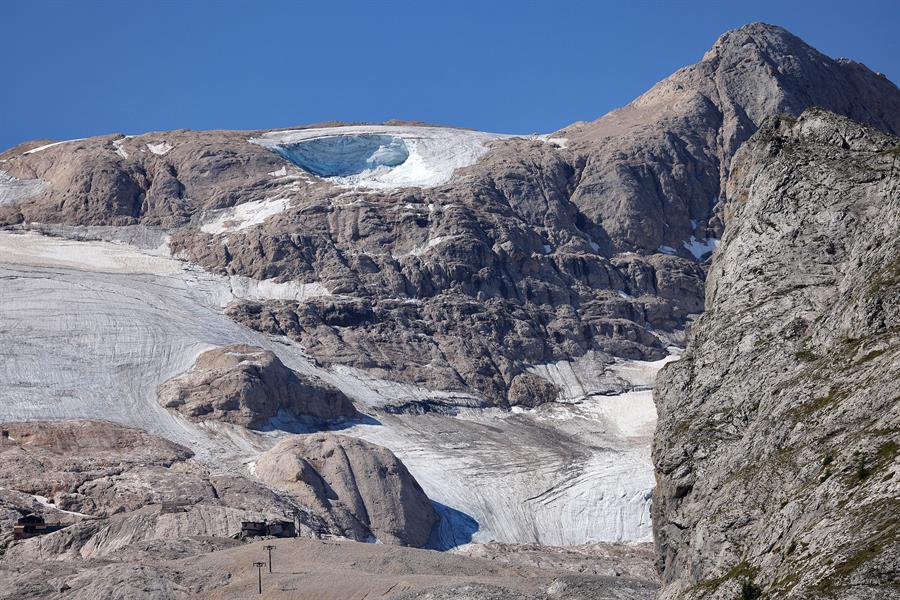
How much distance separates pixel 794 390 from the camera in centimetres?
3008

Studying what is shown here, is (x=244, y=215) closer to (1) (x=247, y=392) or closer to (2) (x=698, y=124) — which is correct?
(1) (x=247, y=392)

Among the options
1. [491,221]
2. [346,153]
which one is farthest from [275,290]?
[346,153]

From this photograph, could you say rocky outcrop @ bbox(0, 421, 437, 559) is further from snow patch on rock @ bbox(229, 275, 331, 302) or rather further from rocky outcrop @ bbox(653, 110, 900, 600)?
snow patch on rock @ bbox(229, 275, 331, 302)

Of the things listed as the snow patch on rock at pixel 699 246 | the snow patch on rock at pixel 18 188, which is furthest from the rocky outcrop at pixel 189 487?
the snow patch on rock at pixel 699 246

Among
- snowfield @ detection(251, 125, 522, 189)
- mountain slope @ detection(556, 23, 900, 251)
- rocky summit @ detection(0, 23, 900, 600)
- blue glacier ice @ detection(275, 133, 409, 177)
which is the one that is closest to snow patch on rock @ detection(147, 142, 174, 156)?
rocky summit @ detection(0, 23, 900, 600)

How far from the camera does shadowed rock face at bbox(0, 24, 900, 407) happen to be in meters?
137

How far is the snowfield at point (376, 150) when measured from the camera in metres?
173

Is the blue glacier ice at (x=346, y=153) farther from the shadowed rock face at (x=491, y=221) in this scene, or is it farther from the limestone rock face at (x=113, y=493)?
the limestone rock face at (x=113, y=493)

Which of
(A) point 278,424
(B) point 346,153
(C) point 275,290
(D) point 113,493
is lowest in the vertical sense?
(D) point 113,493

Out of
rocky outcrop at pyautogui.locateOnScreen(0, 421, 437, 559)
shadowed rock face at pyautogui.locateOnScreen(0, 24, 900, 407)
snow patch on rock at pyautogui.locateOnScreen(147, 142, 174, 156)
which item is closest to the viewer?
rocky outcrop at pyautogui.locateOnScreen(0, 421, 437, 559)

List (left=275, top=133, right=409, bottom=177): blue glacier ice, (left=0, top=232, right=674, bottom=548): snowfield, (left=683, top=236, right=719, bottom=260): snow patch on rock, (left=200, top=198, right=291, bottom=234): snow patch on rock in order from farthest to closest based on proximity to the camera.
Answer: (left=275, top=133, right=409, bottom=177): blue glacier ice
(left=683, top=236, right=719, bottom=260): snow patch on rock
(left=200, top=198, right=291, bottom=234): snow patch on rock
(left=0, top=232, right=674, bottom=548): snowfield

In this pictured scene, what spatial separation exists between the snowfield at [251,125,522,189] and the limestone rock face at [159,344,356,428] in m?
58.2

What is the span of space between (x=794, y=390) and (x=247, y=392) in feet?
270

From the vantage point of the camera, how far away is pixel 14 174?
171 m
